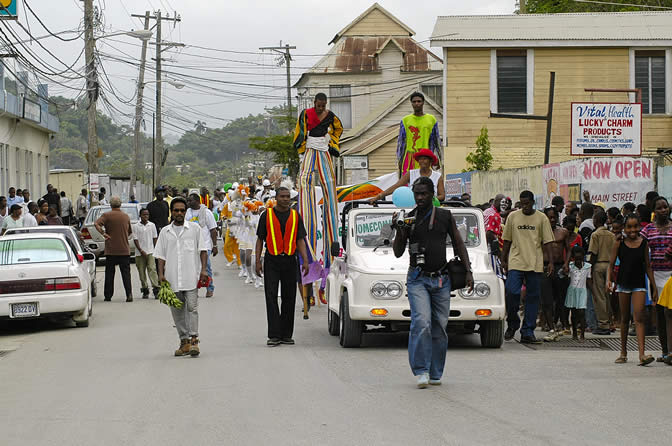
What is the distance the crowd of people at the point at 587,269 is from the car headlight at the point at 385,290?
1.48m

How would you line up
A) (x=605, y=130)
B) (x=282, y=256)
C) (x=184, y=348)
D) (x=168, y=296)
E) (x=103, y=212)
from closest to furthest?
1. (x=168, y=296)
2. (x=184, y=348)
3. (x=282, y=256)
4. (x=605, y=130)
5. (x=103, y=212)

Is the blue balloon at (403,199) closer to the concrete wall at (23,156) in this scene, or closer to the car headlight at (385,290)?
the car headlight at (385,290)

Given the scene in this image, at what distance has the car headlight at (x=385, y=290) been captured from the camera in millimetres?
12328

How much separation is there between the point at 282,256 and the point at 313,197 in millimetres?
4130

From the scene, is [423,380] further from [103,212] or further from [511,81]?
[511,81]

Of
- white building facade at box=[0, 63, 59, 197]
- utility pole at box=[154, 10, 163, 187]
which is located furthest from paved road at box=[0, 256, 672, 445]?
utility pole at box=[154, 10, 163, 187]

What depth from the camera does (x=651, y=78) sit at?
3284cm

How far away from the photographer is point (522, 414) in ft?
27.4

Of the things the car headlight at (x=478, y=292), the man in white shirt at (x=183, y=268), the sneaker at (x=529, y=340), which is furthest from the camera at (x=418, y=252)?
the sneaker at (x=529, y=340)

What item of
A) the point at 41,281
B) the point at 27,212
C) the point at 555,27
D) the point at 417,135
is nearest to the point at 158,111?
the point at 555,27

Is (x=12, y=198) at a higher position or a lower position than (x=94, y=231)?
higher

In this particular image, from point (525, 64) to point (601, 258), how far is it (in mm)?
19270

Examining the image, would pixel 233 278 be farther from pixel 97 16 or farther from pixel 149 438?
pixel 149 438

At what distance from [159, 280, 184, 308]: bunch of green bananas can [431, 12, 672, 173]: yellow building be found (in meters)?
21.7
